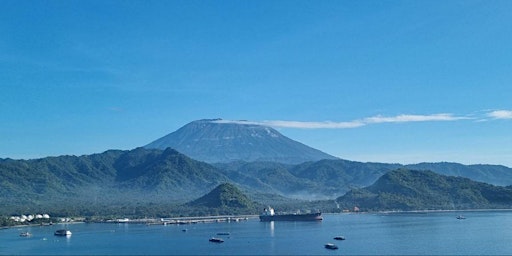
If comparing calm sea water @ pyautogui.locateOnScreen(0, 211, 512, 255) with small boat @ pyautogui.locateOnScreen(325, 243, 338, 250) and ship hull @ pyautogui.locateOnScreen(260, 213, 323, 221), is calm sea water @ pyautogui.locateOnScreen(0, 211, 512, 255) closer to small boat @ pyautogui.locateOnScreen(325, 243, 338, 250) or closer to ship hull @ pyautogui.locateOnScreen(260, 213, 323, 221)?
small boat @ pyautogui.locateOnScreen(325, 243, 338, 250)

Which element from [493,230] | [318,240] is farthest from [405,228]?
[318,240]

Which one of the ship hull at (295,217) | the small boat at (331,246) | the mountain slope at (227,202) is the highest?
the mountain slope at (227,202)

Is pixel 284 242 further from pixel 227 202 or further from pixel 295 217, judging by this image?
pixel 227 202

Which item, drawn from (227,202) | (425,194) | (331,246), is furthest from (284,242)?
(425,194)

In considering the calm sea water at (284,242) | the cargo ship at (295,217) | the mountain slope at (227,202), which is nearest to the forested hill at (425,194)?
the mountain slope at (227,202)

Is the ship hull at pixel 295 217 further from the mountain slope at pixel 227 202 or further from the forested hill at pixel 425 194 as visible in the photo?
the forested hill at pixel 425 194

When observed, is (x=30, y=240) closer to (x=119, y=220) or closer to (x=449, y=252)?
(x=119, y=220)

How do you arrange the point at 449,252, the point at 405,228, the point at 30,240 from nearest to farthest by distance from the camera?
the point at 449,252 < the point at 30,240 < the point at 405,228

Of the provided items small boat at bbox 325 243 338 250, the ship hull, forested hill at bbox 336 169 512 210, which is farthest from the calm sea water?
forested hill at bbox 336 169 512 210
